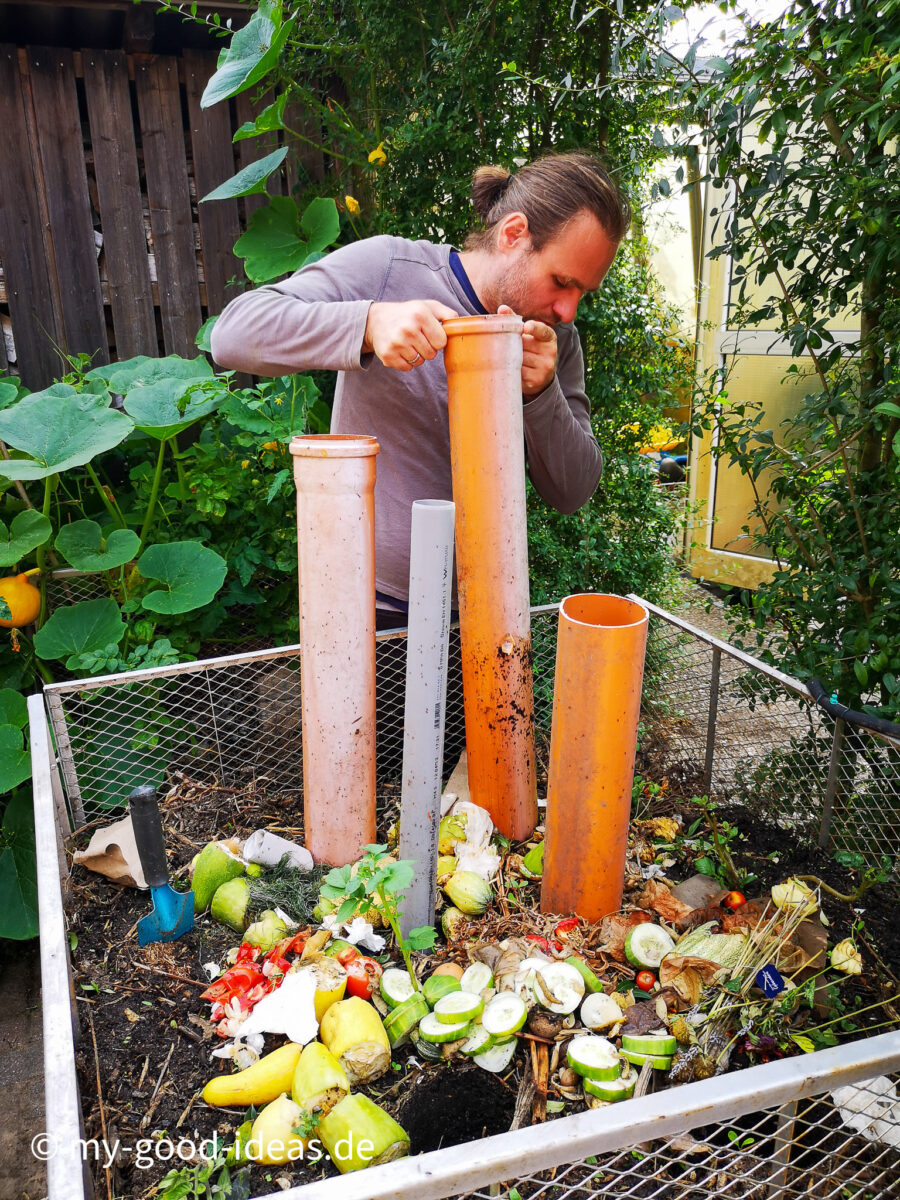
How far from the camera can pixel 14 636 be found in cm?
233

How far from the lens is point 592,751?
1.20 metres

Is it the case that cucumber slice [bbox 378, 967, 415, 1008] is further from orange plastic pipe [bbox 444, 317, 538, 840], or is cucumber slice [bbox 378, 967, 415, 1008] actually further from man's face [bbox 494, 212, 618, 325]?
man's face [bbox 494, 212, 618, 325]

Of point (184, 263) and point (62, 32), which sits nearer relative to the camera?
point (62, 32)

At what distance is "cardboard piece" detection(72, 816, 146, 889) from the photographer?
1347 millimetres

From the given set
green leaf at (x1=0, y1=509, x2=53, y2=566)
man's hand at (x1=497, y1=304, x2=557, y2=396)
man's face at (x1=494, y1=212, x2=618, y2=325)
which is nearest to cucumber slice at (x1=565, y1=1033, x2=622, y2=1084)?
man's hand at (x1=497, y1=304, x2=557, y2=396)

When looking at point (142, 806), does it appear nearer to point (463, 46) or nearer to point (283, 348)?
point (283, 348)

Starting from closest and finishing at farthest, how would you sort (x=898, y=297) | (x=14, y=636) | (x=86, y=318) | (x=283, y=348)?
(x=283, y=348)
(x=898, y=297)
(x=14, y=636)
(x=86, y=318)

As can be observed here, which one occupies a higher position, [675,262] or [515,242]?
[675,262]

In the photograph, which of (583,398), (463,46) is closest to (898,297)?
(583,398)

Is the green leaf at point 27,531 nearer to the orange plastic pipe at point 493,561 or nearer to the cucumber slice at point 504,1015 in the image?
the orange plastic pipe at point 493,561

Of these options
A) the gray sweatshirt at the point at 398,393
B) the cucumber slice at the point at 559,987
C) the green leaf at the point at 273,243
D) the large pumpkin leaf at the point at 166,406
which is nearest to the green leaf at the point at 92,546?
the large pumpkin leaf at the point at 166,406

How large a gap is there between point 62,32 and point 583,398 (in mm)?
2566

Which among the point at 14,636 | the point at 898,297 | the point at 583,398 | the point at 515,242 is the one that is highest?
the point at 515,242

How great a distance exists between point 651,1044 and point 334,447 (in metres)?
0.92
